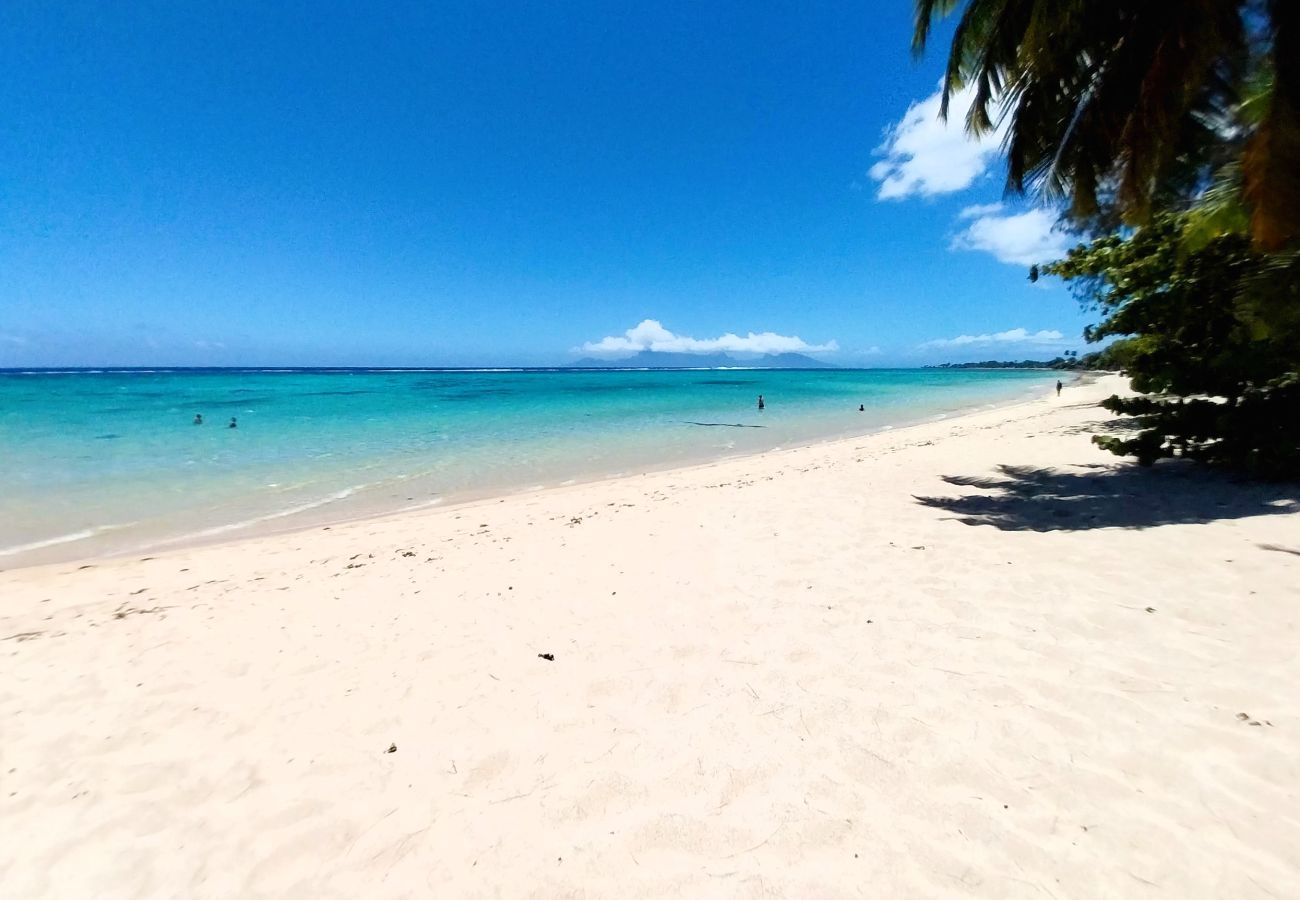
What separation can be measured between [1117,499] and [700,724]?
7.25 metres

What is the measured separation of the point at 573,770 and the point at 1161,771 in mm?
2844

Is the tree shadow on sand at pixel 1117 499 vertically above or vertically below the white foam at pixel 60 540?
above

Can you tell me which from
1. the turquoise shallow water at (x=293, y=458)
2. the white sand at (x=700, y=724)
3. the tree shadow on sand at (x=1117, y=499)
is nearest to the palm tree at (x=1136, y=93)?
the tree shadow on sand at (x=1117, y=499)

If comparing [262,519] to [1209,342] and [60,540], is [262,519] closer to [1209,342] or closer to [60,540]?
[60,540]

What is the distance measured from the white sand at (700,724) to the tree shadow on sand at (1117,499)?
150 millimetres

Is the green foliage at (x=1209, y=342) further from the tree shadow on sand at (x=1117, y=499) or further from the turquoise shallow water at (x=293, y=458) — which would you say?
the turquoise shallow water at (x=293, y=458)

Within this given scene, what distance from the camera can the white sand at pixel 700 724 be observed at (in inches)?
88.0

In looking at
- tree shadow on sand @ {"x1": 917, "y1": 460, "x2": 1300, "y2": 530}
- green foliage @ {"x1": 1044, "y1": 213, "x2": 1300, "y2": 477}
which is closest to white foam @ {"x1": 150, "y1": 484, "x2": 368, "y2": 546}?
tree shadow on sand @ {"x1": 917, "y1": 460, "x2": 1300, "y2": 530}

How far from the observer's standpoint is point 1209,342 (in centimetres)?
737

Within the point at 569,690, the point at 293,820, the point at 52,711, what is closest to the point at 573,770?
the point at 569,690

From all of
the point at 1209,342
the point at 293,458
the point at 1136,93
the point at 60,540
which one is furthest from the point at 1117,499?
the point at 293,458

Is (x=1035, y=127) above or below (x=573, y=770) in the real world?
above

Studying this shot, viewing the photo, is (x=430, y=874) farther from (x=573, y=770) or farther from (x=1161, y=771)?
(x=1161, y=771)

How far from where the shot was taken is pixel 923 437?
1870 cm
